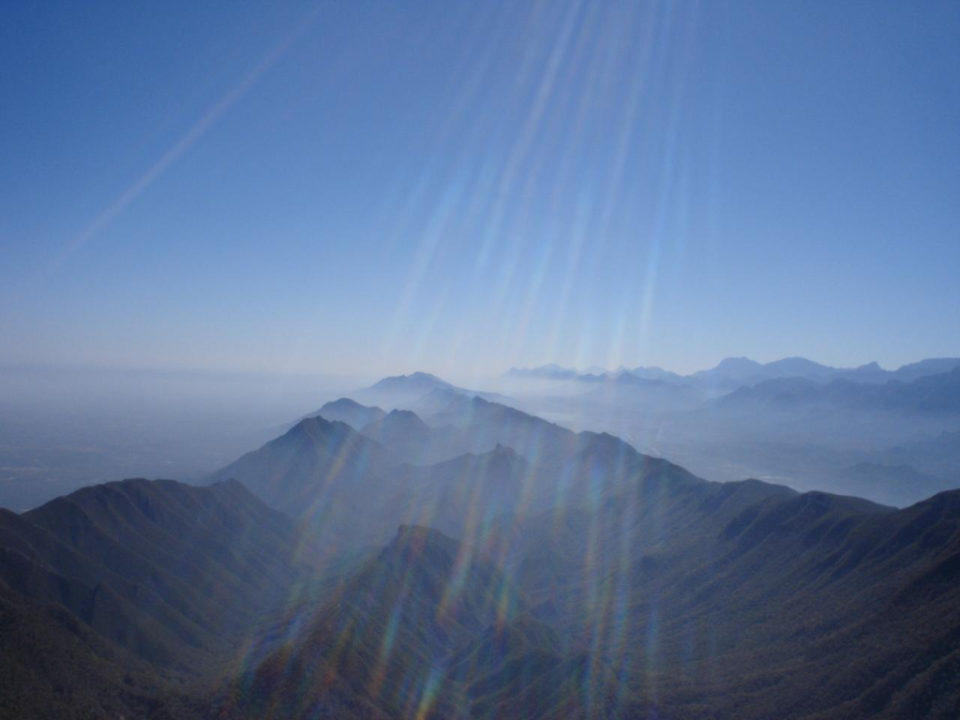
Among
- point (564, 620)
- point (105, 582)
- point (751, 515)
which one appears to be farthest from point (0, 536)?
point (751, 515)

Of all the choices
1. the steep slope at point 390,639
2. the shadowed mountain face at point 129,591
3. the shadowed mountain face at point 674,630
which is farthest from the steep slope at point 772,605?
the shadowed mountain face at point 129,591

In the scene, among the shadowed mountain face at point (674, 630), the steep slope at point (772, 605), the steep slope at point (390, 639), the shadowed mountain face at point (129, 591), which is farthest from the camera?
the shadowed mountain face at point (674, 630)

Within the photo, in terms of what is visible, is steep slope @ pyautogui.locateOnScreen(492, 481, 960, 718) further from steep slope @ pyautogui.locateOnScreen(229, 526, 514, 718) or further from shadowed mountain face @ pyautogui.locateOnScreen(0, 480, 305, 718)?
shadowed mountain face @ pyautogui.locateOnScreen(0, 480, 305, 718)

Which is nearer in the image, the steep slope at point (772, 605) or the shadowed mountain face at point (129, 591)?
the shadowed mountain face at point (129, 591)

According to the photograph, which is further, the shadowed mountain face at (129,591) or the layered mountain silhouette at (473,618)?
the layered mountain silhouette at (473,618)

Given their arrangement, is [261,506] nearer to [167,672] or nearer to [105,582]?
[105,582]

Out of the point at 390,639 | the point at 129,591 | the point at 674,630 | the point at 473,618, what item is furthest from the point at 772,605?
the point at 129,591

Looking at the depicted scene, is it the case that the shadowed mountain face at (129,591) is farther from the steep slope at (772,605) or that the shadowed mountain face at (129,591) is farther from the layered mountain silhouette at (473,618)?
the steep slope at (772,605)

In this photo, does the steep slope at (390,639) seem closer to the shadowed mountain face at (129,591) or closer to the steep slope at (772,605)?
the shadowed mountain face at (129,591)

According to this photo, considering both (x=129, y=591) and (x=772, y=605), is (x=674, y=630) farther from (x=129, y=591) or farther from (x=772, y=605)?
(x=129, y=591)

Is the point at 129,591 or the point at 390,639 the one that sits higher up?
the point at 129,591

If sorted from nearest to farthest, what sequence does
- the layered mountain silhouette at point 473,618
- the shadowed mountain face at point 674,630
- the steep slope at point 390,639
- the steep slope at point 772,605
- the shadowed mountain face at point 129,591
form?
1. the shadowed mountain face at point 129,591
2. the layered mountain silhouette at point 473,618
3. the steep slope at point 772,605
4. the steep slope at point 390,639
5. the shadowed mountain face at point 674,630

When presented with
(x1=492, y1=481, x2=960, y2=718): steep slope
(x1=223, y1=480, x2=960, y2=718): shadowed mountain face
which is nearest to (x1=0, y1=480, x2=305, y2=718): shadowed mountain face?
(x1=223, y1=480, x2=960, y2=718): shadowed mountain face
